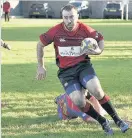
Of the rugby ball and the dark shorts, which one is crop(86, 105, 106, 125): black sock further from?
the rugby ball

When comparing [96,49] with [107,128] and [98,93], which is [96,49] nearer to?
[98,93]

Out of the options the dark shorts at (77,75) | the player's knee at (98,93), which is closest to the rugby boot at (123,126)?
the player's knee at (98,93)

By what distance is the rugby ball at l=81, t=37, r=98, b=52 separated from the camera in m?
7.50

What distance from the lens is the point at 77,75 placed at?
7805 millimetres

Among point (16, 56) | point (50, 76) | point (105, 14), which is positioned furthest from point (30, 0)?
point (50, 76)

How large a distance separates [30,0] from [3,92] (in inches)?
1908

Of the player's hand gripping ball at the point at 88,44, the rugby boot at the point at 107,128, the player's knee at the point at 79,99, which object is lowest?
the rugby boot at the point at 107,128

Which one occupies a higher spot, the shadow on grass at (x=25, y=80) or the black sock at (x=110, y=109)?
the black sock at (x=110, y=109)

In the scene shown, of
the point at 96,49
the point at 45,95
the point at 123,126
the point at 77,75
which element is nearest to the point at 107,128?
the point at 123,126

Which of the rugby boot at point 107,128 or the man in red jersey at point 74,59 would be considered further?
the man in red jersey at point 74,59

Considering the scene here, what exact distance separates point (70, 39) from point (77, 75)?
0.50 m

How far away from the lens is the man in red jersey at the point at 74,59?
7602mm

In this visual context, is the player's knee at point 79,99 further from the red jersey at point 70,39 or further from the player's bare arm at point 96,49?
the player's bare arm at point 96,49

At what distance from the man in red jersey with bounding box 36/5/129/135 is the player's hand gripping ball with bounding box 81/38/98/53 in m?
0.04
